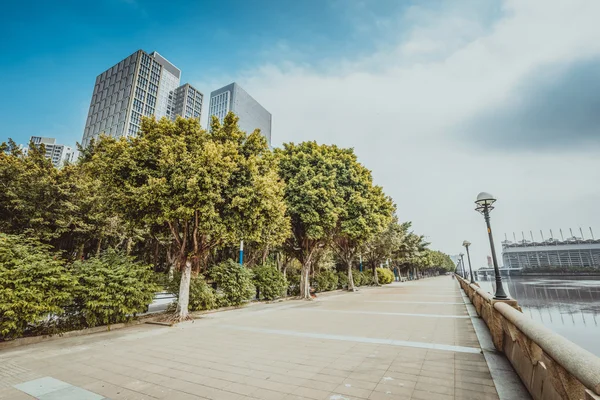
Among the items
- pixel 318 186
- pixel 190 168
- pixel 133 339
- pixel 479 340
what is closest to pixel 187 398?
pixel 133 339

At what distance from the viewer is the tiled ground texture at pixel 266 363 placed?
156 inches

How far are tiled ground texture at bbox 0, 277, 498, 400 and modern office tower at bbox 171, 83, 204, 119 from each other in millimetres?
132756

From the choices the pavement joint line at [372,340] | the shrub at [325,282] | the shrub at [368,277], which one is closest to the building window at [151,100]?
the shrub at [368,277]

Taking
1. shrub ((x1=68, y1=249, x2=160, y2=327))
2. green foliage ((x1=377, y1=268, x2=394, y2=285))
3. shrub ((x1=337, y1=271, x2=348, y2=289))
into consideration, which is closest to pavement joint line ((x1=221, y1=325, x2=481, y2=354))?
shrub ((x1=68, y1=249, x2=160, y2=327))

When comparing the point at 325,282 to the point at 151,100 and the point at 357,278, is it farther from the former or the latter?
the point at 151,100

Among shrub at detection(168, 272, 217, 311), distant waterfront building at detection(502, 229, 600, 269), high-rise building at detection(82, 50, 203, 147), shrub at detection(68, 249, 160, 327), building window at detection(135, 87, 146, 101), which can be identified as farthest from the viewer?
building window at detection(135, 87, 146, 101)

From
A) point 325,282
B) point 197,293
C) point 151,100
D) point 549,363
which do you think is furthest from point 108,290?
point 151,100

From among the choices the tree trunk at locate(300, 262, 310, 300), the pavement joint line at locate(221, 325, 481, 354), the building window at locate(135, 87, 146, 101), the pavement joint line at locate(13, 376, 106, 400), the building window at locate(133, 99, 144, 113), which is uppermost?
the building window at locate(135, 87, 146, 101)

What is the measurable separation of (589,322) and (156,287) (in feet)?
49.7

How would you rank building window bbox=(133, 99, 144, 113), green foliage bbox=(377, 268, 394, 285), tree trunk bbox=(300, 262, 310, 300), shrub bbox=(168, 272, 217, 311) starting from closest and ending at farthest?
shrub bbox=(168, 272, 217, 311) → tree trunk bbox=(300, 262, 310, 300) → green foliage bbox=(377, 268, 394, 285) → building window bbox=(133, 99, 144, 113)

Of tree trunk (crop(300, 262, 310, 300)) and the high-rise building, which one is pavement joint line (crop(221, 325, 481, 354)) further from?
the high-rise building

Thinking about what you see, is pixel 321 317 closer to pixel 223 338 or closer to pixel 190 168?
pixel 223 338

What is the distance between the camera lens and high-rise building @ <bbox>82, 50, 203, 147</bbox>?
10200 centimetres

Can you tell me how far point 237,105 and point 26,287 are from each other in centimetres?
13647
